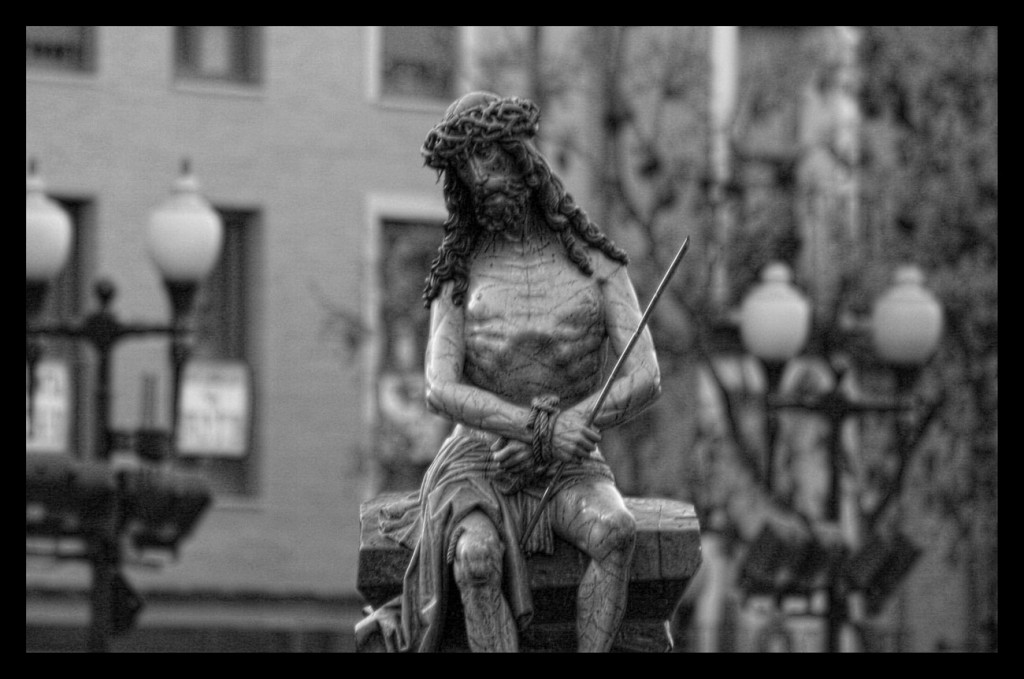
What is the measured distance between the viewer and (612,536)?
11.5 m

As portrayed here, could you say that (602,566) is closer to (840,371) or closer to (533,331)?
(533,331)

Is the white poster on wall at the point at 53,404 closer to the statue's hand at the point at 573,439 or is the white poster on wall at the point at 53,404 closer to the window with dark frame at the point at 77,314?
the window with dark frame at the point at 77,314

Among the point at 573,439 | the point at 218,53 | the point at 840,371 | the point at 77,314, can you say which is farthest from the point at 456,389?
the point at 218,53

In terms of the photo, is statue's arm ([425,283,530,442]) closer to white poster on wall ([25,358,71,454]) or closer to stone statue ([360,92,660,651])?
stone statue ([360,92,660,651])

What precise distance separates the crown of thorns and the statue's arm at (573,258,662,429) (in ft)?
2.21

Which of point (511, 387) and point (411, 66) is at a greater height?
point (411, 66)

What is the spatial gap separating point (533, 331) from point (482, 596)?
105cm

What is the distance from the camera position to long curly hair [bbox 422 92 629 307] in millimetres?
11719

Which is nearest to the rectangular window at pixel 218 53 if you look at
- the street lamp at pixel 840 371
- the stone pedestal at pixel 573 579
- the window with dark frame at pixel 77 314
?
the window with dark frame at pixel 77 314

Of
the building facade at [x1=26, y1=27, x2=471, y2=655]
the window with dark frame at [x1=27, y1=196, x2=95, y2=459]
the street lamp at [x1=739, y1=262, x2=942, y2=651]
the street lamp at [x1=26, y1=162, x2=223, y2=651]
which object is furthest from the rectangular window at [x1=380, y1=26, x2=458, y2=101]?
the street lamp at [x1=26, y1=162, x2=223, y2=651]

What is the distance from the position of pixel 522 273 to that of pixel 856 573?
495 inches
